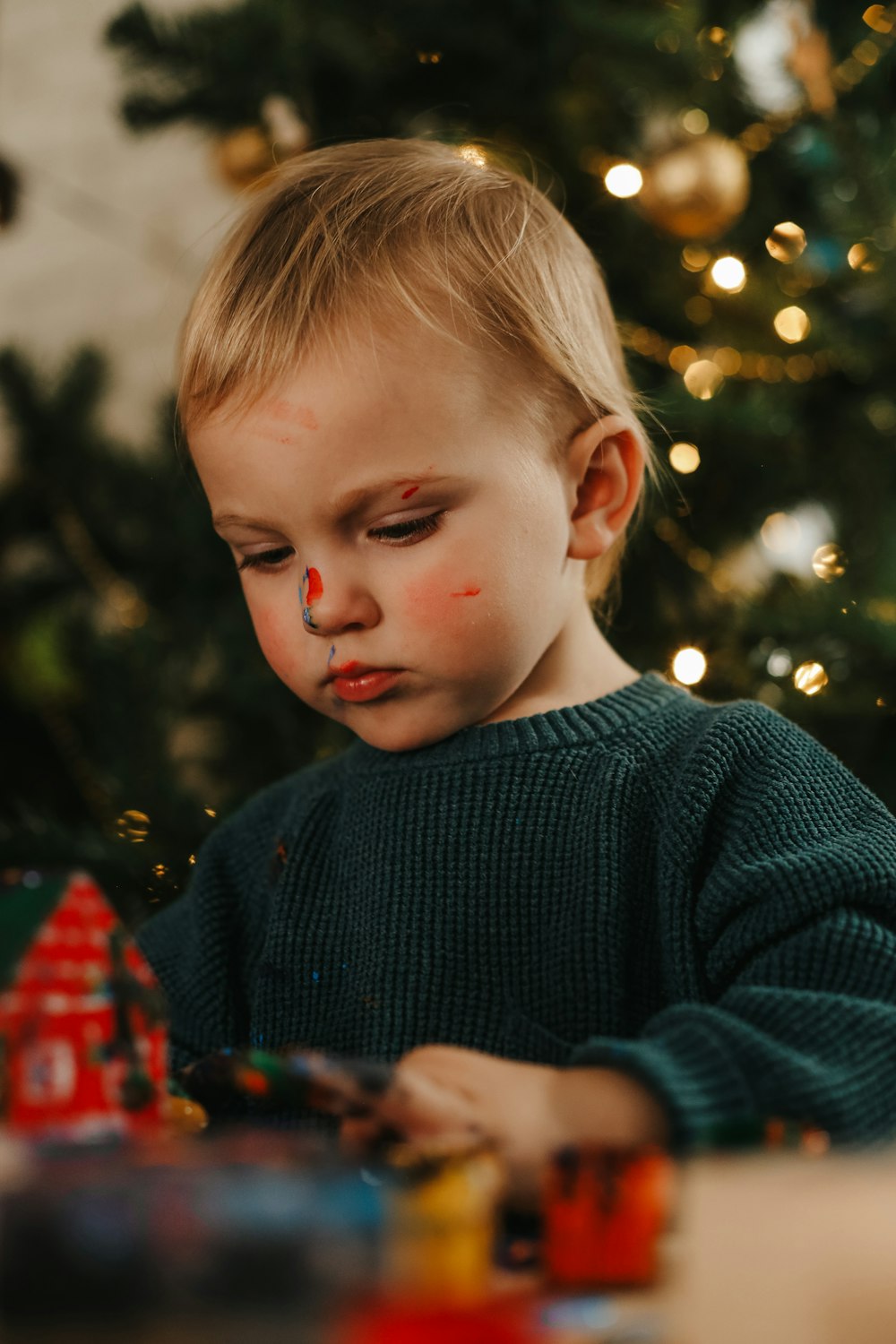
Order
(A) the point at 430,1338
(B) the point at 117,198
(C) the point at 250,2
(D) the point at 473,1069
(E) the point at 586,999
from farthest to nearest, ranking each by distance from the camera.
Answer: (B) the point at 117,198, (C) the point at 250,2, (E) the point at 586,999, (D) the point at 473,1069, (A) the point at 430,1338

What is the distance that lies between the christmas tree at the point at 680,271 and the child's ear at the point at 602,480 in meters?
0.24

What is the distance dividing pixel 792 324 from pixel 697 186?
14 centimetres

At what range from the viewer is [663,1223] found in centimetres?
29

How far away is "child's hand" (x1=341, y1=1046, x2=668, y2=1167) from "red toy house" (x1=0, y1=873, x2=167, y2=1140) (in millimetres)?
71

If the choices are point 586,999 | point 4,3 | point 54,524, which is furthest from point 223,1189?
point 4,3

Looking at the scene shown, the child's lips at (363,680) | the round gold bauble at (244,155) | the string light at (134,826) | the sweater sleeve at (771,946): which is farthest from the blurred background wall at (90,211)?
the sweater sleeve at (771,946)

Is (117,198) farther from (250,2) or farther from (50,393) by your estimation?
(250,2)

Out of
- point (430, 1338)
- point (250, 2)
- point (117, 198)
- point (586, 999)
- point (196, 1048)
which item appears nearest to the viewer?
point (430, 1338)

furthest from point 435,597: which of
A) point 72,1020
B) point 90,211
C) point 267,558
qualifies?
point 90,211

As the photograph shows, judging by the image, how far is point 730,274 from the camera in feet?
3.52

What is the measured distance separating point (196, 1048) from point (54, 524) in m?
0.89

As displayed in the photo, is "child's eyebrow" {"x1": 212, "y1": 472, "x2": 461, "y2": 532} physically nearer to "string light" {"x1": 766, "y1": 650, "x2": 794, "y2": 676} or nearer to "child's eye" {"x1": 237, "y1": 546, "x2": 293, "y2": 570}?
"child's eye" {"x1": 237, "y1": 546, "x2": 293, "y2": 570}

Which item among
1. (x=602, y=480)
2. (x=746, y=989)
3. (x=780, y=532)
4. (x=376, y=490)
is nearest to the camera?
(x=746, y=989)

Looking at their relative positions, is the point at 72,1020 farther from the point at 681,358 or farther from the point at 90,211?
the point at 90,211
